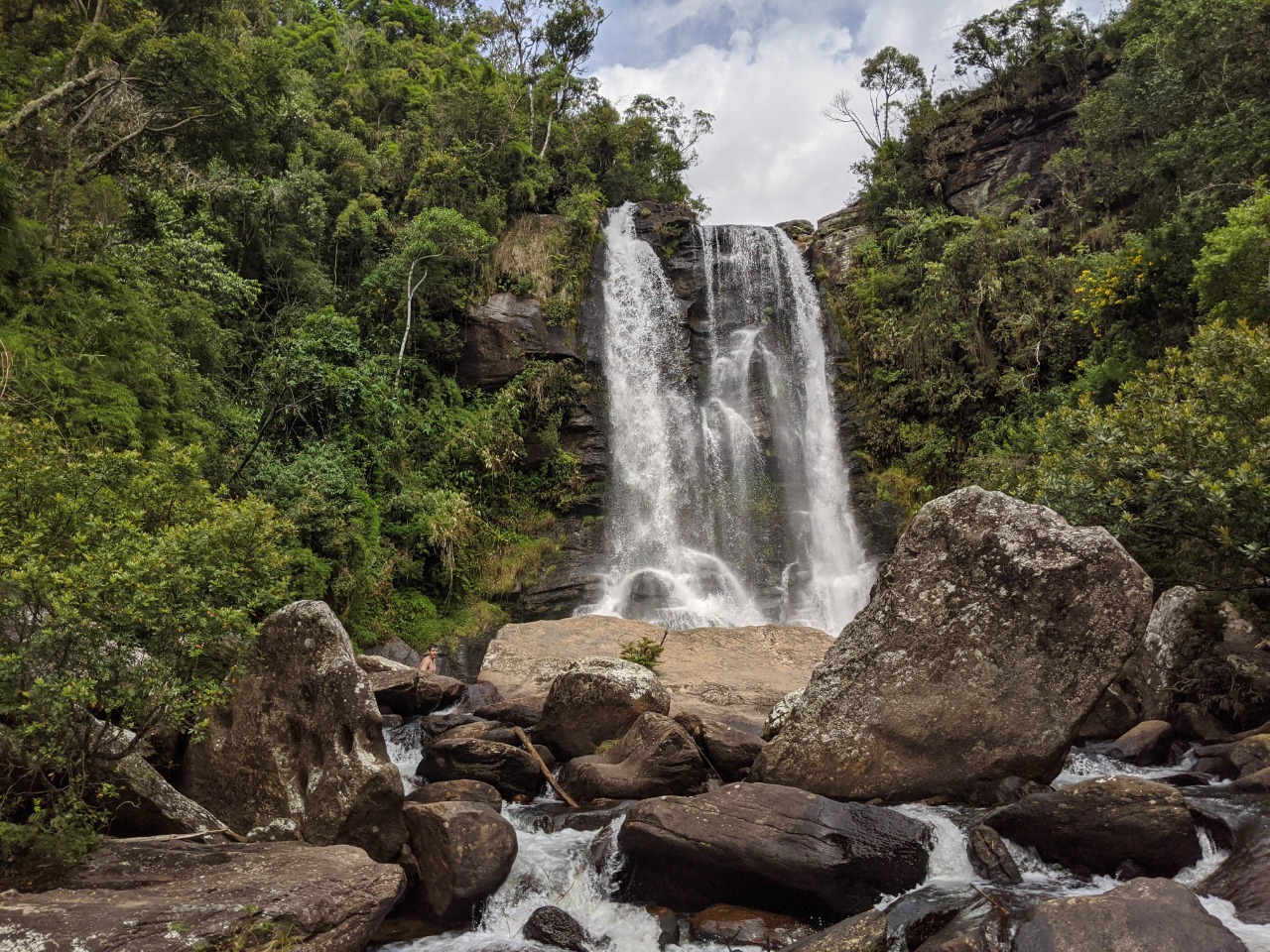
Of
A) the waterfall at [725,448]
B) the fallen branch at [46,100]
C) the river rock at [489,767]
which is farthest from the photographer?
the waterfall at [725,448]

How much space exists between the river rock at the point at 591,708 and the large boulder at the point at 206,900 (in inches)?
148

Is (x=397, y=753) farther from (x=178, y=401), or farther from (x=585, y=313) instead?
(x=585, y=313)

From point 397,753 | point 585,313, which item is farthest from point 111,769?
point 585,313

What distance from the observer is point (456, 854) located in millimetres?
6758

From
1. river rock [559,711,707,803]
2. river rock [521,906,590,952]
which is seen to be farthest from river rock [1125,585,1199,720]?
river rock [521,906,590,952]

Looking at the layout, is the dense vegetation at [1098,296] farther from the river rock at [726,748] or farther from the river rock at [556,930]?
the river rock at [556,930]

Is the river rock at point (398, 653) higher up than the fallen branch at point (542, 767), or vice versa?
the fallen branch at point (542, 767)

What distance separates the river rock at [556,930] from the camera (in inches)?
245

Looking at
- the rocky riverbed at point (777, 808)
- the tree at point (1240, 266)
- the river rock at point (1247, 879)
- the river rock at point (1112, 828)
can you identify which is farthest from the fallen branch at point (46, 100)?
the tree at point (1240, 266)

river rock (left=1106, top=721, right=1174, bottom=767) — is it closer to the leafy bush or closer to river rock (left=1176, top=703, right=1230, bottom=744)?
river rock (left=1176, top=703, right=1230, bottom=744)

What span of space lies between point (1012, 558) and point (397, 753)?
8.23m

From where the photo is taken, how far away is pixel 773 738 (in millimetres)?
8711

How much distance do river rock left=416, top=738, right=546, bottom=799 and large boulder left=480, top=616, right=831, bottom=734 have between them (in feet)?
8.55

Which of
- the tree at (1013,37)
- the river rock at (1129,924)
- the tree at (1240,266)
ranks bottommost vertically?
the river rock at (1129,924)
